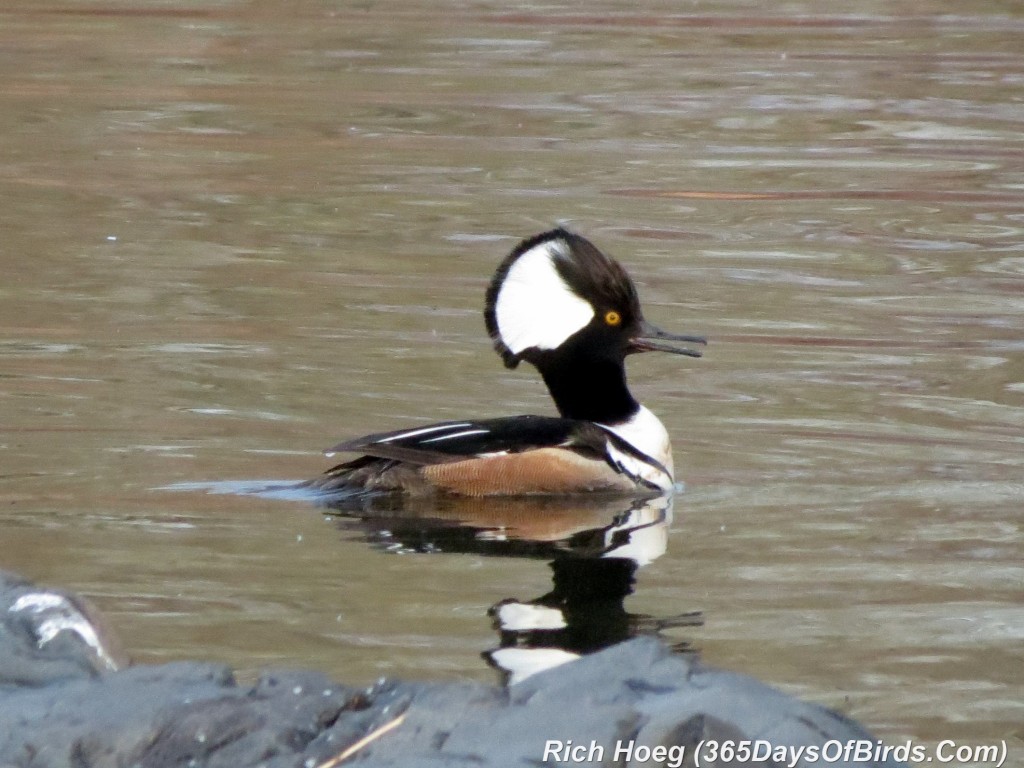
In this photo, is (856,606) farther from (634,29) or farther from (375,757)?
(634,29)

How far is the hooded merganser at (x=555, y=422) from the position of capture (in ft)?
21.7

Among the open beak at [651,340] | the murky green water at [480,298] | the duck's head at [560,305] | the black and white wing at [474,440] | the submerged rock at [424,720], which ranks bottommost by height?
the murky green water at [480,298]

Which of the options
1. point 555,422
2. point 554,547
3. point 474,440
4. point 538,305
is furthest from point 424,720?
point 538,305

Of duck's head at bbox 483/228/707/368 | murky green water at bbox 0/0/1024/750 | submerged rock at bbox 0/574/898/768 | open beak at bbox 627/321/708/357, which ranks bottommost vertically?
murky green water at bbox 0/0/1024/750

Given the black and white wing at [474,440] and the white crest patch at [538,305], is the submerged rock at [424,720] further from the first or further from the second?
the white crest patch at [538,305]

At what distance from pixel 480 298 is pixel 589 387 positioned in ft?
8.48

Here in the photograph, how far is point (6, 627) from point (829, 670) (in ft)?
6.78

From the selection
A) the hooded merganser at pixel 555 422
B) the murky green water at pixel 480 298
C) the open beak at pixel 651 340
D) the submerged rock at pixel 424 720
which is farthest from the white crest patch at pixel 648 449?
the submerged rock at pixel 424 720

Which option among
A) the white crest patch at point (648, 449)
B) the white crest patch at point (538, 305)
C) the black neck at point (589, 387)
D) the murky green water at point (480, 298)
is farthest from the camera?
the black neck at point (589, 387)

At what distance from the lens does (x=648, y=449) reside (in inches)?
270

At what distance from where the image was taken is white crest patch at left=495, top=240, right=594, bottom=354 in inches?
273

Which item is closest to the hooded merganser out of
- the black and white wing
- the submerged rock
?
the black and white wing

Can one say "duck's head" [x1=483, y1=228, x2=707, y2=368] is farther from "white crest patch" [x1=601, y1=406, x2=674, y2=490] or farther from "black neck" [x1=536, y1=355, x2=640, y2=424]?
"white crest patch" [x1=601, y1=406, x2=674, y2=490]

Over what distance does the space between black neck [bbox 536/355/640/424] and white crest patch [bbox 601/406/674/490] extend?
199mm
